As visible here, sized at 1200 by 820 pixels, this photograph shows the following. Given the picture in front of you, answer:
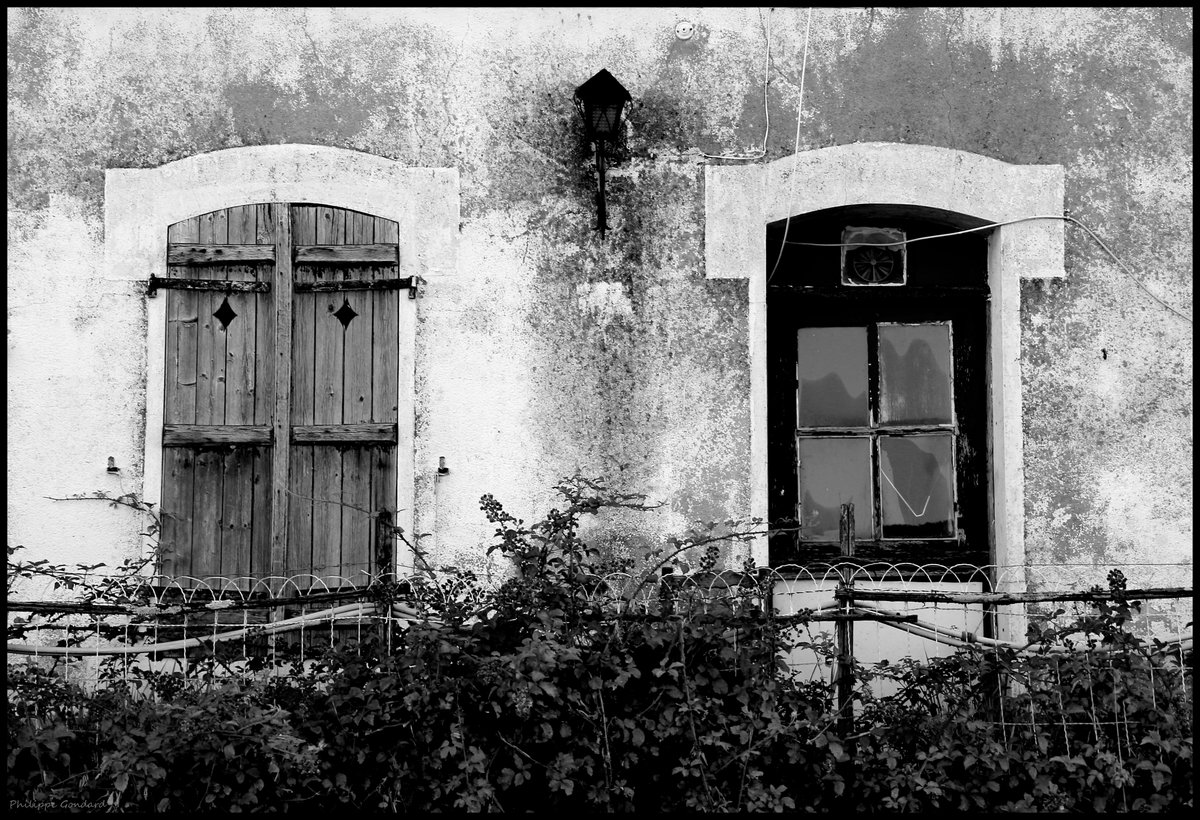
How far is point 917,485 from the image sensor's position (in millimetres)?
5699

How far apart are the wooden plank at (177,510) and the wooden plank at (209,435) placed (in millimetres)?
52

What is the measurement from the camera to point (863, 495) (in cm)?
570

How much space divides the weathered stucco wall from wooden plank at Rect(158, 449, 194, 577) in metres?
0.17

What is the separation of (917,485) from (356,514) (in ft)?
8.43

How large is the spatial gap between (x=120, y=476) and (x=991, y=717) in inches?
150

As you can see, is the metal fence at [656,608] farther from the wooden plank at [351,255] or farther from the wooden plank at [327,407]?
the wooden plank at [351,255]

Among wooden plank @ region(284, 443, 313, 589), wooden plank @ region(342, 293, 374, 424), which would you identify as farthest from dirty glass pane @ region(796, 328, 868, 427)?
wooden plank @ region(284, 443, 313, 589)

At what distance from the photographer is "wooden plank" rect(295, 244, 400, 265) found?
5512 millimetres

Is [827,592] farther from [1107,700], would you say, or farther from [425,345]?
[425,345]

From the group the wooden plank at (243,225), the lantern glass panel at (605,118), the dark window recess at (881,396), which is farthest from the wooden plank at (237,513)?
the dark window recess at (881,396)

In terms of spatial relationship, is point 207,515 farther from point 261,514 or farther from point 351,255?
point 351,255

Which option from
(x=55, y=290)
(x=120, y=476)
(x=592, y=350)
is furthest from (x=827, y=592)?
(x=55, y=290)

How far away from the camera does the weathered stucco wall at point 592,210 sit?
541 centimetres

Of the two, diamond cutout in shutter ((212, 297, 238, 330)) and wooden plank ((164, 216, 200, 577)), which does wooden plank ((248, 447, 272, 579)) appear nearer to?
wooden plank ((164, 216, 200, 577))
